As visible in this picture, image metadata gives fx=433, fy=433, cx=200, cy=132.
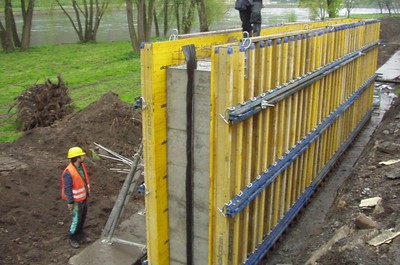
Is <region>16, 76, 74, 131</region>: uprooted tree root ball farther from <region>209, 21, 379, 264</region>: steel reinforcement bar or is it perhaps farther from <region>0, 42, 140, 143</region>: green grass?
<region>209, 21, 379, 264</region>: steel reinforcement bar

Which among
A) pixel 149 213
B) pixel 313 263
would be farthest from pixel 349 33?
pixel 149 213

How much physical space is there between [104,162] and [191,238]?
200 inches

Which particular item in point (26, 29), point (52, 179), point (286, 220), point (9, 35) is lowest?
point (286, 220)

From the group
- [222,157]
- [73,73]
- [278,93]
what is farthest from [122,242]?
[73,73]

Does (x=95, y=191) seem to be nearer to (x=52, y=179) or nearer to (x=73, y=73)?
(x=52, y=179)

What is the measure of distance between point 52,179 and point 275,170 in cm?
485

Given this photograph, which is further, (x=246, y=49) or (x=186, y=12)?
(x=186, y=12)

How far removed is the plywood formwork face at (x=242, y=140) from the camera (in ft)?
16.9

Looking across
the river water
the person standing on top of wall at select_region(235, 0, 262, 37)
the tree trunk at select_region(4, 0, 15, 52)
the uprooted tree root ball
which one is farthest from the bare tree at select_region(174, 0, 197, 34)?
the person standing on top of wall at select_region(235, 0, 262, 37)

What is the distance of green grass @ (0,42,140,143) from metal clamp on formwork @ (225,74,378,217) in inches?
315

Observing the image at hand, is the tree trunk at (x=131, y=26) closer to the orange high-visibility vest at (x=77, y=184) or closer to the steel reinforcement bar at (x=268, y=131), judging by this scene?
the steel reinforcement bar at (x=268, y=131)

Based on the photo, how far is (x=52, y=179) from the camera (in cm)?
904

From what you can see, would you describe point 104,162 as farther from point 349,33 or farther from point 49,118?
point 349,33

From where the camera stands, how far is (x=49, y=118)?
12305 mm
